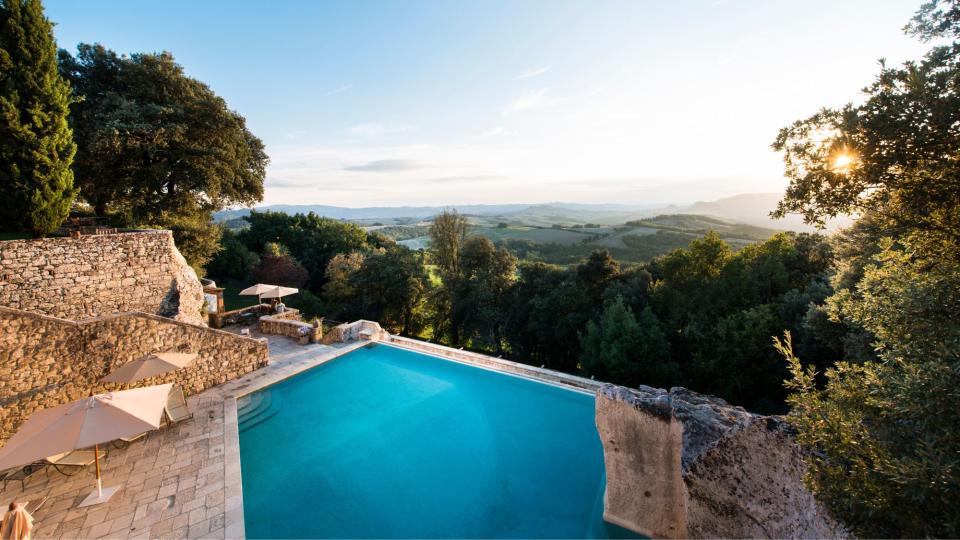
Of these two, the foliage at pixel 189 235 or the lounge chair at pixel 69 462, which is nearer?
the lounge chair at pixel 69 462

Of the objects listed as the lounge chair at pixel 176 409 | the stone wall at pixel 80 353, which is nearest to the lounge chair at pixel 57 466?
the stone wall at pixel 80 353

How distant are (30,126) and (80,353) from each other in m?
6.77

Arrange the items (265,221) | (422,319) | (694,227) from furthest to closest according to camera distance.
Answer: (694,227)
(265,221)
(422,319)

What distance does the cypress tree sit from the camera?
971 cm

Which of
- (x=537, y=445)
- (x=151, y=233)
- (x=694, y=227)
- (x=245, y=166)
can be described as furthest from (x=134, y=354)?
(x=694, y=227)

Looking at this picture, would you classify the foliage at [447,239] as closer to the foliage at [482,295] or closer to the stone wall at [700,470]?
the foliage at [482,295]

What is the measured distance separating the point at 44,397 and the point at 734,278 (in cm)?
2016

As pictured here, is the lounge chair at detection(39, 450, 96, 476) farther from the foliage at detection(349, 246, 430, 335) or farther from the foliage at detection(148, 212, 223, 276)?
the foliage at detection(349, 246, 430, 335)

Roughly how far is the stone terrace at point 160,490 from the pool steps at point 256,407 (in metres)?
0.34

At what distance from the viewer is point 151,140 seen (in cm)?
1459

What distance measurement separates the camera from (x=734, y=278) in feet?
50.3

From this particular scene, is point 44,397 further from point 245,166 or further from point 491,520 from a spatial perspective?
point 245,166

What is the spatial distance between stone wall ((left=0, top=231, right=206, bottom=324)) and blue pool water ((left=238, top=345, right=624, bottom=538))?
213 inches

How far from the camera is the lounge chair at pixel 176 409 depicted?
306 inches
